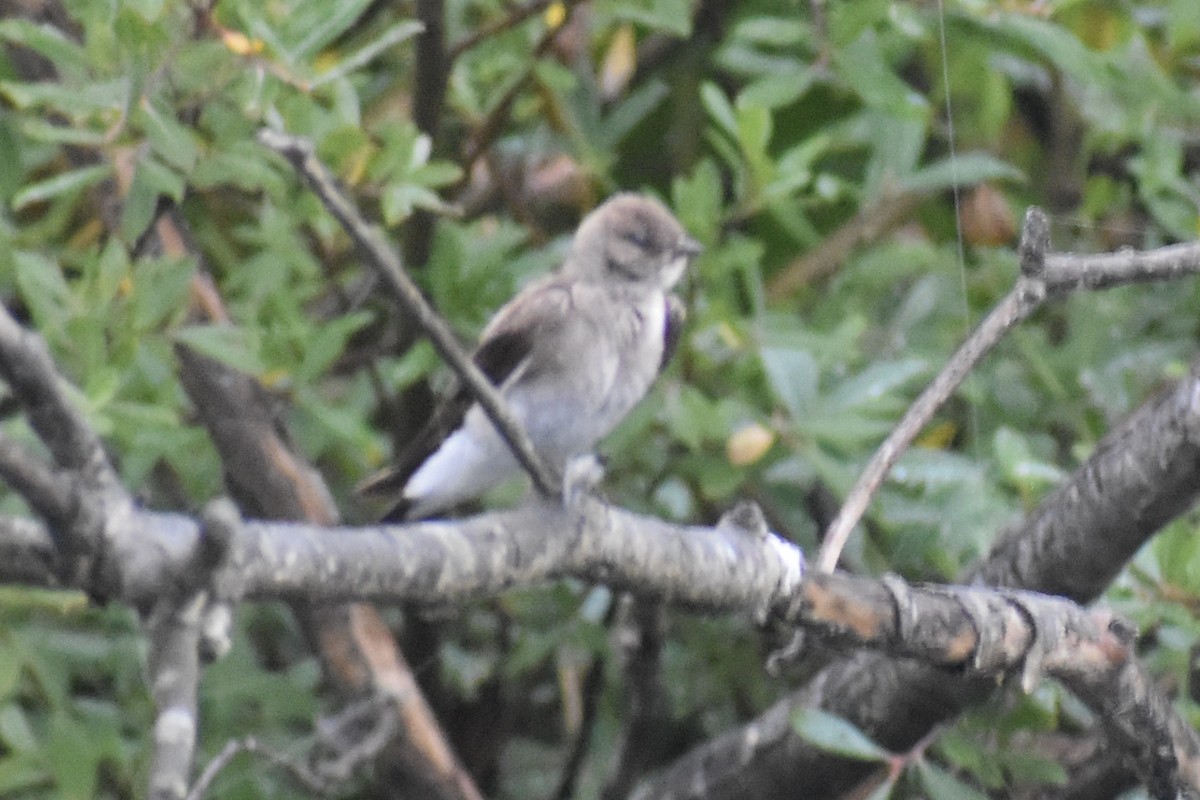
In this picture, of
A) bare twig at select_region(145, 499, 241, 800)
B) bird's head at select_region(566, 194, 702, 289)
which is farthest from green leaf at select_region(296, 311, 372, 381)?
bare twig at select_region(145, 499, 241, 800)

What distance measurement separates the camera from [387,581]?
1527 mm

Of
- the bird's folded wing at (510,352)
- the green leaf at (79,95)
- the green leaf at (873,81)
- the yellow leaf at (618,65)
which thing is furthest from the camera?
the yellow leaf at (618,65)

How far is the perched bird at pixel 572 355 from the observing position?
2824 millimetres

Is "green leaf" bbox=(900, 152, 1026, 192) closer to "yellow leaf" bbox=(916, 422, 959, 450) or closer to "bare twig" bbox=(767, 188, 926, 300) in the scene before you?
"bare twig" bbox=(767, 188, 926, 300)

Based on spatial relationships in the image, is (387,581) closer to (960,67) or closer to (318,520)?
(318,520)

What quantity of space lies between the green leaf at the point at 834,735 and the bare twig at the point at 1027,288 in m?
0.49

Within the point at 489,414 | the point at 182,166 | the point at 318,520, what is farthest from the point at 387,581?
the point at 318,520

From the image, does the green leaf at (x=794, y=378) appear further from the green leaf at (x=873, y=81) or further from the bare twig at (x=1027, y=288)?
the bare twig at (x=1027, y=288)

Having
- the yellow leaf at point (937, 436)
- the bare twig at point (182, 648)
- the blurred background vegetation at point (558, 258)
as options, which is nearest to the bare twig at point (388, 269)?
the bare twig at point (182, 648)

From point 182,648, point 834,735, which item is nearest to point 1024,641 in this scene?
point 834,735

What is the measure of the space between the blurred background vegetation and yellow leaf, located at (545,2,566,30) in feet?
0.03

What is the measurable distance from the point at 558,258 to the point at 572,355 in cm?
29

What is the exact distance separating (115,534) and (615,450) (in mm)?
1742

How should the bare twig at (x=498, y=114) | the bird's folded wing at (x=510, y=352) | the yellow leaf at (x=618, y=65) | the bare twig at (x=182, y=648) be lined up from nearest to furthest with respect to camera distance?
the bare twig at (x=182, y=648)
the bird's folded wing at (x=510, y=352)
the bare twig at (x=498, y=114)
the yellow leaf at (x=618, y=65)
